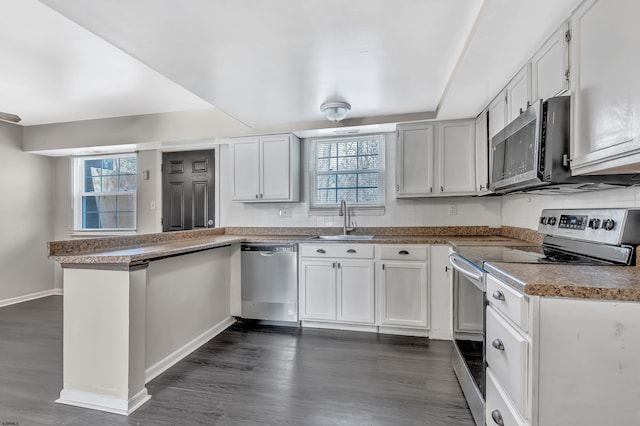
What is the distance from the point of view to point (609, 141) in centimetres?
119

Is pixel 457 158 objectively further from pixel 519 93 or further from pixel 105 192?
pixel 105 192

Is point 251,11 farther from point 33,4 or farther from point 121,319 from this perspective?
point 121,319

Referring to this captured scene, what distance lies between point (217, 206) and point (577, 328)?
376 centimetres

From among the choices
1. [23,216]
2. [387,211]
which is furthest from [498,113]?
[23,216]

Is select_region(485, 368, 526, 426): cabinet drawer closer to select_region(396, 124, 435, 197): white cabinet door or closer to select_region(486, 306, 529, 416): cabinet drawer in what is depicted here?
select_region(486, 306, 529, 416): cabinet drawer

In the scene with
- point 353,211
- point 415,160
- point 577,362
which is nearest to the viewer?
point 577,362

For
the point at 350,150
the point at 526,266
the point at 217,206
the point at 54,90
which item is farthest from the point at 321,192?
the point at 54,90

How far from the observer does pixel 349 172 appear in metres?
3.63

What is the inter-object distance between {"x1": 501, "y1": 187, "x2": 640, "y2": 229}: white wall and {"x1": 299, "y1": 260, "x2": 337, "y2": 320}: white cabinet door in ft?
5.74

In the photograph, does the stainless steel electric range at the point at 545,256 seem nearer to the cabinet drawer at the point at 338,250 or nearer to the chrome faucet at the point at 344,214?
the cabinet drawer at the point at 338,250

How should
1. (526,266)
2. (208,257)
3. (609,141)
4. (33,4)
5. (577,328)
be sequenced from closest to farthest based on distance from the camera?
(577,328) < (609,141) < (526,266) < (33,4) < (208,257)

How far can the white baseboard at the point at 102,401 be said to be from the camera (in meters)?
1.78

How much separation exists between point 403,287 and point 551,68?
200 centimetres

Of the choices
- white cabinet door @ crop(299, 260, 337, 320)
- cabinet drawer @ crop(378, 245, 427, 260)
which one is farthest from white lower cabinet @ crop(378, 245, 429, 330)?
white cabinet door @ crop(299, 260, 337, 320)
